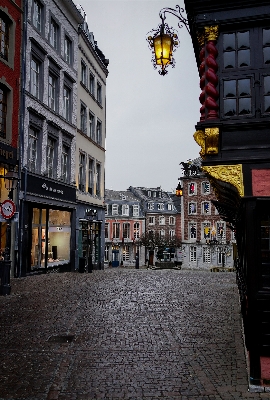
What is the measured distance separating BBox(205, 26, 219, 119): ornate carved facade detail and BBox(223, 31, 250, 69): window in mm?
205

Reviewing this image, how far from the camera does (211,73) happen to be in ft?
24.8

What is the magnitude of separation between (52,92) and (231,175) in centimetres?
1996

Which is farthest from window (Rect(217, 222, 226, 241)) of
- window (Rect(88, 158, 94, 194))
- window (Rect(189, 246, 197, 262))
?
window (Rect(88, 158, 94, 194))

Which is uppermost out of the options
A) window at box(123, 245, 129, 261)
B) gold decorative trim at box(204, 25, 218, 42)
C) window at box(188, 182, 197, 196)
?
window at box(188, 182, 197, 196)

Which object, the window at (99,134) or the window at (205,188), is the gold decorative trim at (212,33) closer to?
the window at (99,134)

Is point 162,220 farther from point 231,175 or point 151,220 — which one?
point 231,175

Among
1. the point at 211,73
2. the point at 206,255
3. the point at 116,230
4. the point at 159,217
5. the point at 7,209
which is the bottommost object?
the point at 206,255

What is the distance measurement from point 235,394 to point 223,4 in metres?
6.34

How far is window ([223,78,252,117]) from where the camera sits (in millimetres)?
7488

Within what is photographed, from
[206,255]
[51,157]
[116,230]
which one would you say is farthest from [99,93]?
[116,230]

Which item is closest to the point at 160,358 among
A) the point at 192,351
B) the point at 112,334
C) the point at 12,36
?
the point at 192,351

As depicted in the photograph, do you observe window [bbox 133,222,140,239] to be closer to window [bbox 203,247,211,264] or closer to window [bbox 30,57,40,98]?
window [bbox 203,247,211,264]

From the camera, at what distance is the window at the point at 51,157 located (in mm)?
24359

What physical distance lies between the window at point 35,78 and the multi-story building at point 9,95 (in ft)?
5.24
